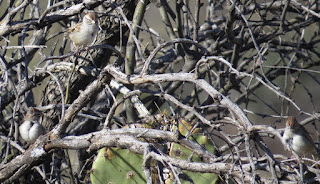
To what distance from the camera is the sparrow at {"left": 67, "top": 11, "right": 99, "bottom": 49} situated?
446 centimetres

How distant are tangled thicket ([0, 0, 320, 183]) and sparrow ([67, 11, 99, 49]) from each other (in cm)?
9

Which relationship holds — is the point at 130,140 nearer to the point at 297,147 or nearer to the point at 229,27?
the point at 229,27

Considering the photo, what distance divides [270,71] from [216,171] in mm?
3499

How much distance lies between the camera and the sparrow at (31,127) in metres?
4.67

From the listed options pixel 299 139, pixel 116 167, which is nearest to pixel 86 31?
pixel 116 167

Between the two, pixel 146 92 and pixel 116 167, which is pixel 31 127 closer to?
pixel 116 167

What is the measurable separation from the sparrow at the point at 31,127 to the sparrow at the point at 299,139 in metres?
2.45

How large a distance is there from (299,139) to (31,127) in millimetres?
2676

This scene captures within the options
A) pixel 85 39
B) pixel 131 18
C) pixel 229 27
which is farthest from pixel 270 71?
pixel 85 39

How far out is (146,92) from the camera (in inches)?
122

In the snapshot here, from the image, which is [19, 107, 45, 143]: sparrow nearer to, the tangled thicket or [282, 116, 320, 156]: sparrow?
the tangled thicket

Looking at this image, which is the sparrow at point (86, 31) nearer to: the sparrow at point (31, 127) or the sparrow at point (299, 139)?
the sparrow at point (31, 127)

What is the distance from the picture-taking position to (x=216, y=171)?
238 cm

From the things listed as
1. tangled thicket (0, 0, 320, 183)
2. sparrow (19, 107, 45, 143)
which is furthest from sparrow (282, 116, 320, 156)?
sparrow (19, 107, 45, 143)
